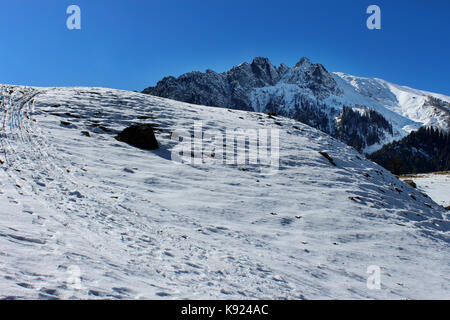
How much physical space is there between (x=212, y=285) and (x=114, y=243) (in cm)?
291

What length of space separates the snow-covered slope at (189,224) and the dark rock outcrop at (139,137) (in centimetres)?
83

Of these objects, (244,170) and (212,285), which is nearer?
(212,285)

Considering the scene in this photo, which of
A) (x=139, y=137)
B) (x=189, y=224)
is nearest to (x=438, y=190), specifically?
(x=139, y=137)

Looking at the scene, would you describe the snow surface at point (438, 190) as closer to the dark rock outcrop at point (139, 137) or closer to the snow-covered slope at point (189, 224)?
the snow-covered slope at point (189, 224)

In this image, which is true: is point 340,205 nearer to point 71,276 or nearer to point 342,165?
point 342,165

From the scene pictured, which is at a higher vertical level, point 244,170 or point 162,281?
point 244,170

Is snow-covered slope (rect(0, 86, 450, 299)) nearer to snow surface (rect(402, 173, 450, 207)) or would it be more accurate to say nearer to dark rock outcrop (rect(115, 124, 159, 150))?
dark rock outcrop (rect(115, 124, 159, 150))

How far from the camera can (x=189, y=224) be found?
978 cm

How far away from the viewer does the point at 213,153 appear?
1889 cm

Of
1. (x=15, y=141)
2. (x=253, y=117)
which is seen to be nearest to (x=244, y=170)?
(x=15, y=141)

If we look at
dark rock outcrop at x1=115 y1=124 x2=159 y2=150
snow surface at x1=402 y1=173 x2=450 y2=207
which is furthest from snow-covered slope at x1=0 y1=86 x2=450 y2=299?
snow surface at x1=402 y1=173 x2=450 y2=207

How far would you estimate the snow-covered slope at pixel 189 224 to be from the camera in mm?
5585

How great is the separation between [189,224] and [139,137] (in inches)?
411
